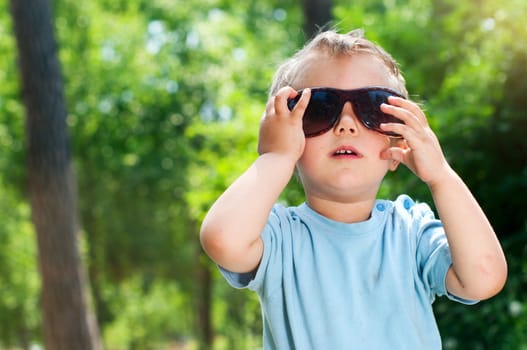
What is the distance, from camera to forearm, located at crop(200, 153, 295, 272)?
5.60ft

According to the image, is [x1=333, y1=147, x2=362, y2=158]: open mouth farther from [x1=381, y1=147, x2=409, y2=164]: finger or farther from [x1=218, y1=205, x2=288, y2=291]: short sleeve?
[x1=218, y1=205, x2=288, y2=291]: short sleeve

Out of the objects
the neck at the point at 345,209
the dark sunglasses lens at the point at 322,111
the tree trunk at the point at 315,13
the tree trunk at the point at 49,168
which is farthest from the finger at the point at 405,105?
the tree trunk at the point at 49,168

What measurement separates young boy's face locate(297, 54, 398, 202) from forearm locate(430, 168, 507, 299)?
17cm

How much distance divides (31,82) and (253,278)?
290 inches

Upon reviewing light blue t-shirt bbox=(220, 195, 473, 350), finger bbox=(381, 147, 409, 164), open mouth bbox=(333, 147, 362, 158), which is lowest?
light blue t-shirt bbox=(220, 195, 473, 350)

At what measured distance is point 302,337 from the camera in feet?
5.80

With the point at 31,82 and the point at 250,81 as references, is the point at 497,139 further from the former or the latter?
the point at 250,81

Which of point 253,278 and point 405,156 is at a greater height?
point 405,156

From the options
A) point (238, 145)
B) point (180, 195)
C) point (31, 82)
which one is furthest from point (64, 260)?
point (180, 195)

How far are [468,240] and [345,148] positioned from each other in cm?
36

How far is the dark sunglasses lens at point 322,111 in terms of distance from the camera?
1801mm

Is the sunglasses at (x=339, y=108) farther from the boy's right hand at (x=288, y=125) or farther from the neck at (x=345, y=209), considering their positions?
the neck at (x=345, y=209)

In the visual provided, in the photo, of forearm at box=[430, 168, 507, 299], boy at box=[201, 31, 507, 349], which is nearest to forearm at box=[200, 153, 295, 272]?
boy at box=[201, 31, 507, 349]

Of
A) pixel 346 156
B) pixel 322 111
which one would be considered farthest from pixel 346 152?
pixel 322 111
